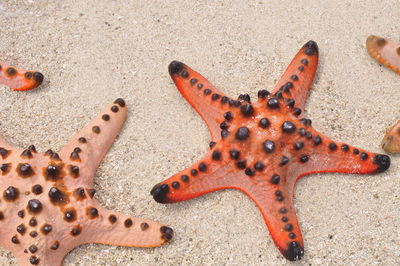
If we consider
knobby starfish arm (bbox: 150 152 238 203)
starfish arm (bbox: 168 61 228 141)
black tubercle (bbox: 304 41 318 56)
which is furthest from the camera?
black tubercle (bbox: 304 41 318 56)

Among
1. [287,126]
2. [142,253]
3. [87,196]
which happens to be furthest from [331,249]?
[87,196]

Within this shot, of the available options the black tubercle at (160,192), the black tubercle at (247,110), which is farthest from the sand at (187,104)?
the black tubercle at (247,110)

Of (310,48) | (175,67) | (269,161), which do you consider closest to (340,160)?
(269,161)

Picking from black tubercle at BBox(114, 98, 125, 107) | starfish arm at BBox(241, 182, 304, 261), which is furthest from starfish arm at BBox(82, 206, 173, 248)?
black tubercle at BBox(114, 98, 125, 107)

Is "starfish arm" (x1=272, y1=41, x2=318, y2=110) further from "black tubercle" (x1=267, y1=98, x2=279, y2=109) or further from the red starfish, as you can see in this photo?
"black tubercle" (x1=267, y1=98, x2=279, y2=109)

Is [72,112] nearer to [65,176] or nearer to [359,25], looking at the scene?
[65,176]

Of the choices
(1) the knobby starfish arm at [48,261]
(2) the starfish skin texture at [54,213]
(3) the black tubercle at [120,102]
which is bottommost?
(1) the knobby starfish arm at [48,261]

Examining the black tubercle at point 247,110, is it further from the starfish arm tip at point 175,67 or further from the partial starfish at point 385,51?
the partial starfish at point 385,51
